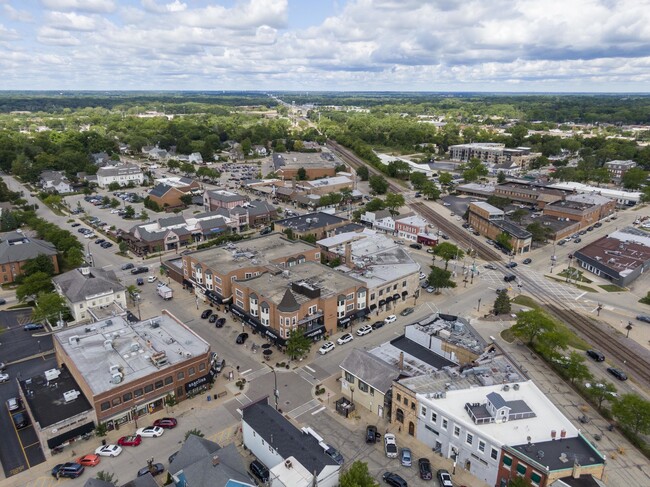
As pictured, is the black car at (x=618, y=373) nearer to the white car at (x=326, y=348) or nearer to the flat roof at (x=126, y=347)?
the white car at (x=326, y=348)

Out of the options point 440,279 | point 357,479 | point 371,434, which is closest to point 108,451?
point 357,479

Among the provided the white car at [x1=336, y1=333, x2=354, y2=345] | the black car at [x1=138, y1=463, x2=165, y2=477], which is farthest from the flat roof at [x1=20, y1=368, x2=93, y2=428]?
the white car at [x1=336, y1=333, x2=354, y2=345]

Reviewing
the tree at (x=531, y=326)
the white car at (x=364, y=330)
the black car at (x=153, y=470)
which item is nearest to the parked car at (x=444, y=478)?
the black car at (x=153, y=470)

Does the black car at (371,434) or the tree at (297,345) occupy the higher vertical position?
the tree at (297,345)

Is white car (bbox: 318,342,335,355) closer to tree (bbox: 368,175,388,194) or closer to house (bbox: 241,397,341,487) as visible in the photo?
house (bbox: 241,397,341,487)

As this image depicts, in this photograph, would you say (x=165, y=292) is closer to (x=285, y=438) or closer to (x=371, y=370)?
(x=371, y=370)

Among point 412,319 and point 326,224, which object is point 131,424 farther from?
point 326,224
